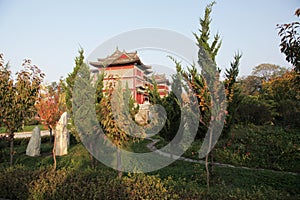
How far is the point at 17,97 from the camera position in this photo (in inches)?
220

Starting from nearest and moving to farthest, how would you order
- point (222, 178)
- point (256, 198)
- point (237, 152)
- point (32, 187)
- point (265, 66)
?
point (256, 198) < point (32, 187) < point (222, 178) < point (237, 152) < point (265, 66)

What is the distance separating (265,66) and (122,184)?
3186 centimetres

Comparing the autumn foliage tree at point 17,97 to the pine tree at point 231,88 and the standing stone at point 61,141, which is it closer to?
the standing stone at point 61,141

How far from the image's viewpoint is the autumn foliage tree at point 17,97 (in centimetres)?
550

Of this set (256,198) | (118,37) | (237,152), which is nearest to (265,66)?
(237,152)

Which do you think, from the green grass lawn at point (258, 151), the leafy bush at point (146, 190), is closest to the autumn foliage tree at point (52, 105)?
the leafy bush at point (146, 190)

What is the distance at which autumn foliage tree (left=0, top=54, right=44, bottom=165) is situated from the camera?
5.50 m

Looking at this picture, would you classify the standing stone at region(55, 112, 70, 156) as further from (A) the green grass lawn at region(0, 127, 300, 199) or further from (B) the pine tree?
(B) the pine tree

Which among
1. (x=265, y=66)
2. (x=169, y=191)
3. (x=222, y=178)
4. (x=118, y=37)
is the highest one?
(x=265, y=66)

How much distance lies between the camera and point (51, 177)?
12.9 ft

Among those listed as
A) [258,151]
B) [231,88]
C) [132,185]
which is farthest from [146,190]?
[258,151]

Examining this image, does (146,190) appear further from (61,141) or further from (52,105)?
(61,141)

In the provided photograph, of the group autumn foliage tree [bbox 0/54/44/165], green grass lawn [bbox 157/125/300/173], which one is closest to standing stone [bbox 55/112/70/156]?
autumn foliage tree [bbox 0/54/44/165]

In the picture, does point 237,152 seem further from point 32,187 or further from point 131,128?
point 32,187
